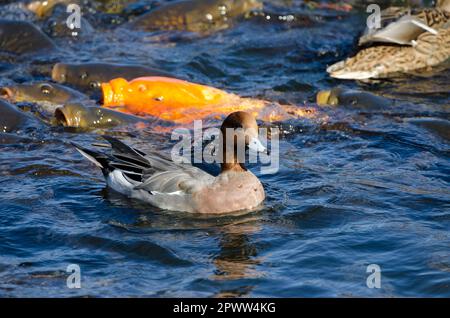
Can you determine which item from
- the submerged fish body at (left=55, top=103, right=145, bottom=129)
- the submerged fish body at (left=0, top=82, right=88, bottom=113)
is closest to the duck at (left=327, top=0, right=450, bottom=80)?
the submerged fish body at (left=55, top=103, right=145, bottom=129)

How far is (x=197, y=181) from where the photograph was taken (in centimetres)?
742

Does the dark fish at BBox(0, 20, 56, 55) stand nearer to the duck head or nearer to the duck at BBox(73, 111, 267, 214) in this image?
the duck at BBox(73, 111, 267, 214)

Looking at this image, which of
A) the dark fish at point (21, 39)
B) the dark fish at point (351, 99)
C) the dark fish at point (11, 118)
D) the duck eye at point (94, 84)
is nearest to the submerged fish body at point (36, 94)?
the dark fish at point (11, 118)

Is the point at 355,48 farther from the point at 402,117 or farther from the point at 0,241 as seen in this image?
the point at 0,241

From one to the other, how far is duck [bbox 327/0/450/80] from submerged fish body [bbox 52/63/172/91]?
215 centimetres

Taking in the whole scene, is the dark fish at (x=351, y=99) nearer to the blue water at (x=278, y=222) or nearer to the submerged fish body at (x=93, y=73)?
the blue water at (x=278, y=222)

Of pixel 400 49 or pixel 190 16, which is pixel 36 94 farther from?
pixel 400 49

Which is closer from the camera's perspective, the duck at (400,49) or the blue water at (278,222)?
the blue water at (278,222)

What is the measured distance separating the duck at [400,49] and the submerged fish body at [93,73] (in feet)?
7.04

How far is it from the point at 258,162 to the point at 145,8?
5567mm

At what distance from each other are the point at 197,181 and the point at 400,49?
4.55 m

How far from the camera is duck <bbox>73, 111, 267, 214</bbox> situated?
288 inches

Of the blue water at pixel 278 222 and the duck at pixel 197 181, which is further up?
the duck at pixel 197 181

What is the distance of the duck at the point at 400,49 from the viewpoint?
10.9 m
